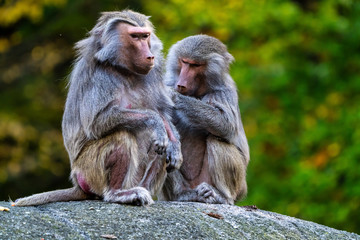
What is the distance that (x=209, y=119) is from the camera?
24.8ft

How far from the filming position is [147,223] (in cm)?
610

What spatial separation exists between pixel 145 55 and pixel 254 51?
8.96m

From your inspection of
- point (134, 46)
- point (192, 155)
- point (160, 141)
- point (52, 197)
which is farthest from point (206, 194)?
point (134, 46)

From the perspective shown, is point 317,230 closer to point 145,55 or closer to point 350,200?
point 145,55

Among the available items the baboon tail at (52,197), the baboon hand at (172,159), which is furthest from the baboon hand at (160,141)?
the baboon tail at (52,197)

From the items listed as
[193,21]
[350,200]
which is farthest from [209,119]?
[193,21]

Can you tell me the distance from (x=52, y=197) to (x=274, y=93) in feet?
30.4

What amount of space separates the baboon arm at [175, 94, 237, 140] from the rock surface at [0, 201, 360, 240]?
92cm

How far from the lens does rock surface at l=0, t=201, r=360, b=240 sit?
578 centimetres

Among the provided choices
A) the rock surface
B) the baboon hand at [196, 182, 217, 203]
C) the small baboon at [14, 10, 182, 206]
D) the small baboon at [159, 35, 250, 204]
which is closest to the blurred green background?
the small baboon at [159, 35, 250, 204]

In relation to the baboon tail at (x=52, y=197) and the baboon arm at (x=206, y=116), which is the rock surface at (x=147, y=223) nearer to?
the baboon tail at (x=52, y=197)

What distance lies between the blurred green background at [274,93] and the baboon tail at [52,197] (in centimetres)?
697

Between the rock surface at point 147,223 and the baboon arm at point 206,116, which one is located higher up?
the baboon arm at point 206,116

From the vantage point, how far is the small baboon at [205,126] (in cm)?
757
